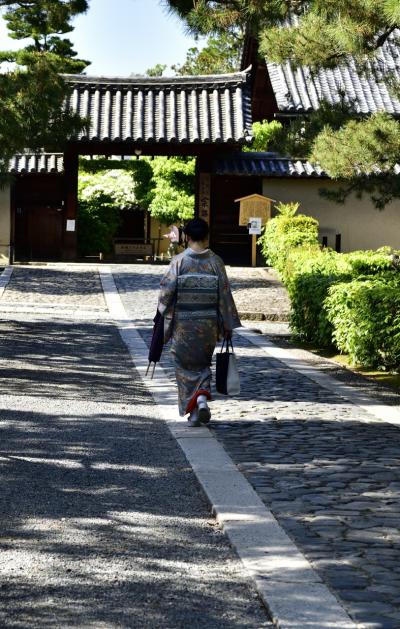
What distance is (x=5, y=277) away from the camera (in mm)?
24438

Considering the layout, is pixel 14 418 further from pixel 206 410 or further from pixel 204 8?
pixel 204 8

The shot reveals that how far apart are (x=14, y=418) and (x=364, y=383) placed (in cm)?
446

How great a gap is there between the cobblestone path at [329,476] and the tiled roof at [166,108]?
19.6m

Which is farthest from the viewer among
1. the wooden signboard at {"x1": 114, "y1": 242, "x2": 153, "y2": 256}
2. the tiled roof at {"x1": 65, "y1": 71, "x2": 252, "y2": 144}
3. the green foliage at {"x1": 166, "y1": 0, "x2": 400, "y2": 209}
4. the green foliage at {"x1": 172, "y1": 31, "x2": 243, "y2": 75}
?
the green foliage at {"x1": 172, "y1": 31, "x2": 243, "y2": 75}

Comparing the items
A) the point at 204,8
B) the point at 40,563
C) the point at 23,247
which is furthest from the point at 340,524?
the point at 23,247

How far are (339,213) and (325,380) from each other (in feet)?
69.2

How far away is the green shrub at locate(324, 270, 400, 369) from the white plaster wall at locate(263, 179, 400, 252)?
18.7 metres

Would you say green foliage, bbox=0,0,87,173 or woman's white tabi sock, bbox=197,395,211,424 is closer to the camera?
woman's white tabi sock, bbox=197,395,211,424

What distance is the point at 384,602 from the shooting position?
14.5 ft

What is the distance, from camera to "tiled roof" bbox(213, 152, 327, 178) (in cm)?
3100

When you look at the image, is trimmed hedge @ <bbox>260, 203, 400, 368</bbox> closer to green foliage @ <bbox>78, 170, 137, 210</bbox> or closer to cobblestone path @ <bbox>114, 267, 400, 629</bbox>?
cobblestone path @ <bbox>114, 267, 400, 629</bbox>

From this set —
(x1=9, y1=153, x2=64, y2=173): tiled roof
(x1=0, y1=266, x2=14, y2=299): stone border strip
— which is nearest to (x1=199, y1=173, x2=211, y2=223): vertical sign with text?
(x1=9, y1=153, x2=64, y2=173): tiled roof

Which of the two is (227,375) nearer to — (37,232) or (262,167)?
(262,167)

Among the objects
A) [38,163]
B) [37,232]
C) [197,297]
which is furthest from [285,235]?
[197,297]
